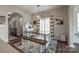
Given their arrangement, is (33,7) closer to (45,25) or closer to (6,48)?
(45,25)

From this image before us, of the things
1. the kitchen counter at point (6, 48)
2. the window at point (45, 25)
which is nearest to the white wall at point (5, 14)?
the kitchen counter at point (6, 48)

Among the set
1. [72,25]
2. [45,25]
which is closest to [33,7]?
[45,25]

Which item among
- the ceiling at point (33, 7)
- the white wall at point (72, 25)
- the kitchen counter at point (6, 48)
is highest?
the ceiling at point (33, 7)

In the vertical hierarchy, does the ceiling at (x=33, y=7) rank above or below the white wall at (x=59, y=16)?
above

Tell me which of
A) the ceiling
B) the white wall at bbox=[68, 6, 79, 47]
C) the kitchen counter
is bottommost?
the kitchen counter

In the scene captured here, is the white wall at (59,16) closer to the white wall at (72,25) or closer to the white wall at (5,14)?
the white wall at (72,25)

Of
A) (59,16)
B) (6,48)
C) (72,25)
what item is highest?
(59,16)

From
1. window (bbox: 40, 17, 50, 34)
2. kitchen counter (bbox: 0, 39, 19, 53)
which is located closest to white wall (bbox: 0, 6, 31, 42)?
kitchen counter (bbox: 0, 39, 19, 53)

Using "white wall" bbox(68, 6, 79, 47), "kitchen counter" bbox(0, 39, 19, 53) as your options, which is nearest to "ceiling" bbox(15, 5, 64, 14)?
"white wall" bbox(68, 6, 79, 47)

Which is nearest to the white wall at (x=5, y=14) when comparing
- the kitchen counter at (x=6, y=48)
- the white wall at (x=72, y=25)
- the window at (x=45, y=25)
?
the kitchen counter at (x=6, y=48)

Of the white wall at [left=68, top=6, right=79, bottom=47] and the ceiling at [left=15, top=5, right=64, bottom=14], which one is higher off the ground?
the ceiling at [left=15, top=5, right=64, bottom=14]

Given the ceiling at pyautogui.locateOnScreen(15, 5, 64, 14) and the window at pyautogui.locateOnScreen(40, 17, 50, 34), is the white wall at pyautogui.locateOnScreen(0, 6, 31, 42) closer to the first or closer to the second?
the ceiling at pyautogui.locateOnScreen(15, 5, 64, 14)

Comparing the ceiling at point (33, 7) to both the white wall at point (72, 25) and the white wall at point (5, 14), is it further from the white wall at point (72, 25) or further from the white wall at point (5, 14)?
the white wall at point (72, 25)
